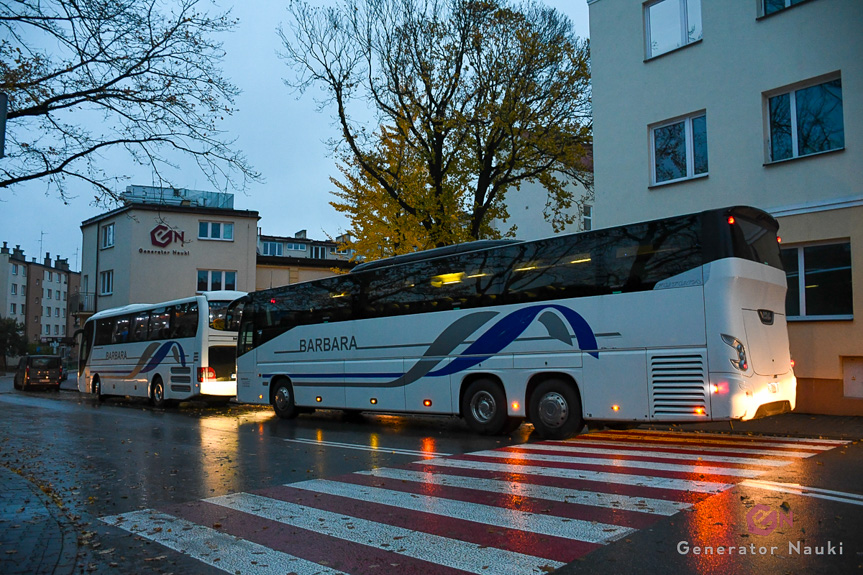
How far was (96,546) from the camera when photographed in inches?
231

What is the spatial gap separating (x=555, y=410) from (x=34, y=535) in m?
8.36

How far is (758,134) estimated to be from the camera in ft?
49.9

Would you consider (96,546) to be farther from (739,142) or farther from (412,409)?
(739,142)

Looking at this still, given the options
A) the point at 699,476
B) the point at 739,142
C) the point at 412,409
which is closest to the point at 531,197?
the point at 739,142

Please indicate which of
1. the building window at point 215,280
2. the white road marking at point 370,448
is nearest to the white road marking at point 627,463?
the white road marking at point 370,448

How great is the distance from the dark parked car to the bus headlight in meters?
37.5

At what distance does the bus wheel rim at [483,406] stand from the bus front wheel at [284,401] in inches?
257

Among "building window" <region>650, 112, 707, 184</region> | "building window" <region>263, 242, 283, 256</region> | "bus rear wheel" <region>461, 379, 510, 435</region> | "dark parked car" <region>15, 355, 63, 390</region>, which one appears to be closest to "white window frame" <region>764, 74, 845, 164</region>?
"building window" <region>650, 112, 707, 184</region>

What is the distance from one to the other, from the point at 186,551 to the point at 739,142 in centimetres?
1429

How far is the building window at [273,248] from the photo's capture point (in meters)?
60.9

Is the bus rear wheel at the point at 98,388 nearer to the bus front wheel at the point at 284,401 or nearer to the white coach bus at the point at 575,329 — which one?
the bus front wheel at the point at 284,401

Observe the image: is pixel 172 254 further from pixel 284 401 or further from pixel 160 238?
pixel 284 401

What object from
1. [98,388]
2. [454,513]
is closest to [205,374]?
[98,388]

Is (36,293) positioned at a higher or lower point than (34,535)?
higher
